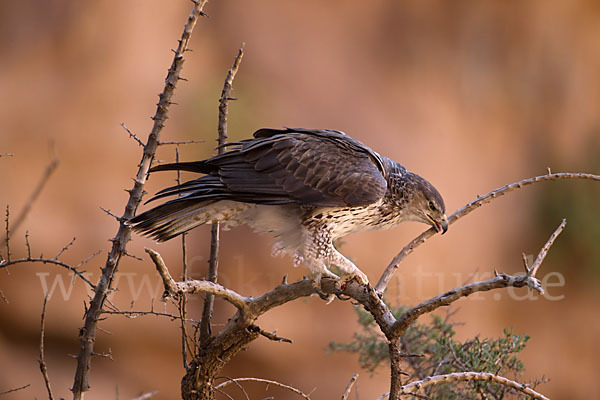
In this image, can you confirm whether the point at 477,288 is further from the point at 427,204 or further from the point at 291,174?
the point at 427,204

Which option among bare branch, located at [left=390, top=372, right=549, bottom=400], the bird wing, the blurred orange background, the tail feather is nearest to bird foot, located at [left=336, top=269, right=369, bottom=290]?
the bird wing

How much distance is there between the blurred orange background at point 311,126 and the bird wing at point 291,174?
7.87ft

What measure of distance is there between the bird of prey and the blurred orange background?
224 cm

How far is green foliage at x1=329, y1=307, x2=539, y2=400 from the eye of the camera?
318 cm

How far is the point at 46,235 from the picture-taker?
6273 mm

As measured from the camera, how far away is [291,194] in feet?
10.4

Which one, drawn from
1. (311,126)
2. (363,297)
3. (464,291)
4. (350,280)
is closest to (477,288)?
(464,291)

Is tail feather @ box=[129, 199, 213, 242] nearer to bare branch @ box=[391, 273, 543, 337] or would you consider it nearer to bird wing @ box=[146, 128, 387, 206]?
bird wing @ box=[146, 128, 387, 206]

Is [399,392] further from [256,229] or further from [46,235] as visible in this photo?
[46,235]

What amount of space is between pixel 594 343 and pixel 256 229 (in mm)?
8050

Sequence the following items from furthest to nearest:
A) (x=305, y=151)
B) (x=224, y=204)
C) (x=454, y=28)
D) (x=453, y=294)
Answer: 1. (x=454, y=28)
2. (x=305, y=151)
3. (x=224, y=204)
4. (x=453, y=294)

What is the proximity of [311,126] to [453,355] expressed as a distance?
15.2 feet

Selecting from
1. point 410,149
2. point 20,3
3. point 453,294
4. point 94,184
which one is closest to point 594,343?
point 410,149

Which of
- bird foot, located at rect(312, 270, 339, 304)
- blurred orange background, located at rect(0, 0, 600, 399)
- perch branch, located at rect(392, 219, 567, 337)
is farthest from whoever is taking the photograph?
blurred orange background, located at rect(0, 0, 600, 399)
